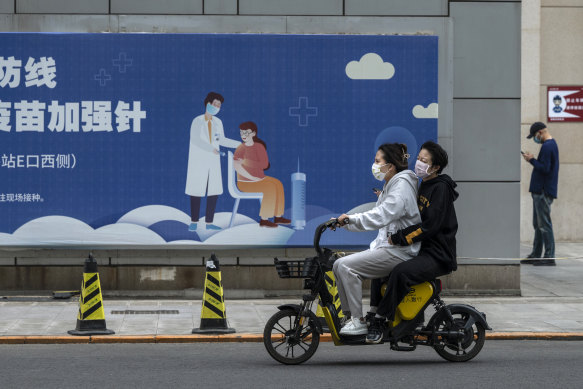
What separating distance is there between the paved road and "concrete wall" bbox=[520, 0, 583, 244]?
1113 cm

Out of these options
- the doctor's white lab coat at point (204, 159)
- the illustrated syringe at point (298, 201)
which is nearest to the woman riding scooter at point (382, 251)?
the illustrated syringe at point (298, 201)

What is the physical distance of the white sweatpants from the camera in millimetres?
8859

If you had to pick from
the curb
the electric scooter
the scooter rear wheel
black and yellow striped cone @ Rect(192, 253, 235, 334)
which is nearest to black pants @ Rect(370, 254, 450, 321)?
the electric scooter

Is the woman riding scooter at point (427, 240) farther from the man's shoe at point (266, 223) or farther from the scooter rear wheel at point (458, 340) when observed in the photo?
the man's shoe at point (266, 223)

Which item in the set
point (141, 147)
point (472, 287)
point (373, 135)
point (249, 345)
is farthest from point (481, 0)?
point (249, 345)

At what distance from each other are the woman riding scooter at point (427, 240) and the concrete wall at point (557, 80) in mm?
12587

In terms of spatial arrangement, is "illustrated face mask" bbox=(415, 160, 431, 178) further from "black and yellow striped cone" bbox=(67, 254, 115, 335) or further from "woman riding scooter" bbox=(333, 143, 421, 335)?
"black and yellow striped cone" bbox=(67, 254, 115, 335)

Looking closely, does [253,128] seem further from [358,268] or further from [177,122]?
[358,268]

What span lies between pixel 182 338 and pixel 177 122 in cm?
418

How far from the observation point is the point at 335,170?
1402 centimetres

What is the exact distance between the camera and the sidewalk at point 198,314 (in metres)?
11.2

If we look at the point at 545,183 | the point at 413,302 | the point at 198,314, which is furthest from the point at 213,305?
the point at 545,183

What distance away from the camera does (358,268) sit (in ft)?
29.2

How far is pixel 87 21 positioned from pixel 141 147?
1883 millimetres
